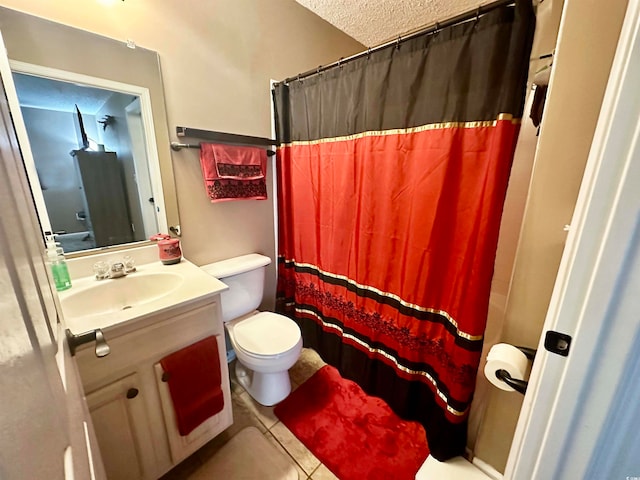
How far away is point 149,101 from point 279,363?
151 cm

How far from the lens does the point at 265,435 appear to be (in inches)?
55.0

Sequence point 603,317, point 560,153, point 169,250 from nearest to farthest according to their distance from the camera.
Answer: point 603,317 < point 560,153 < point 169,250

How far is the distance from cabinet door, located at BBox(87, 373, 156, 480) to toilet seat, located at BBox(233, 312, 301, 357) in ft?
1.71

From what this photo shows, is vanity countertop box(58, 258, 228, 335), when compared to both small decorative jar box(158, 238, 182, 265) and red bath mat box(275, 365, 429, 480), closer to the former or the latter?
small decorative jar box(158, 238, 182, 265)

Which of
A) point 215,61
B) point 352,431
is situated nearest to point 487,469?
point 352,431

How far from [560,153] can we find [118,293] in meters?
1.73

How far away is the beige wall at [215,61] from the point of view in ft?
3.96

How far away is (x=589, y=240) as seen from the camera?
0.44m

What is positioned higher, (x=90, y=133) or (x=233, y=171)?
(x=90, y=133)

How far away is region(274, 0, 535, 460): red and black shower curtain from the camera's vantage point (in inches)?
38.4

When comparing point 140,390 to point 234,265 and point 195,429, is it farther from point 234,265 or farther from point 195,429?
point 234,265

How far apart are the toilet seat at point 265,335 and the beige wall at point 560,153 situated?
1.03 metres

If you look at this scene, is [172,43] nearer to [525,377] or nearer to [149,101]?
[149,101]

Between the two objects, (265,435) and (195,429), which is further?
(265,435)
